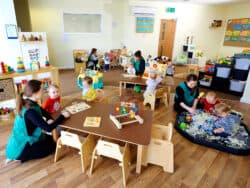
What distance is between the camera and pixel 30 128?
1871mm

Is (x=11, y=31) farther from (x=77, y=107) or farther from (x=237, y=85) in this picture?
(x=237, y=85)

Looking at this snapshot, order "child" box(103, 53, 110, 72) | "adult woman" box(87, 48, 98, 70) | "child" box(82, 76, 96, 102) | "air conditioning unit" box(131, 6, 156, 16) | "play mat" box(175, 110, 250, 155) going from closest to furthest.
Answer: "play mat" box(175, 110, 250, 155), "child" box(82, 76, 96, 102), "adult woman" box(87, 48, 98, 70), "child" box(103, 53, 110, 72), "air conditioning unit" box(131, 6, 156, 16)

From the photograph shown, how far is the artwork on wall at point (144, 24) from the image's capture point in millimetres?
6980

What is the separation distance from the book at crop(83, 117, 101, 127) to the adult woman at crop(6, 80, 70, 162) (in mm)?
238

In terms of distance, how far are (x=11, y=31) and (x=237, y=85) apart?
16.8 ft

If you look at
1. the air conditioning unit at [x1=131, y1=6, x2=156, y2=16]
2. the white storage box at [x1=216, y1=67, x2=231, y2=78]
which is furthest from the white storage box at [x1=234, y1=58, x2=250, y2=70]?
the air conditioning unit at [x1=131, y1=6, x2=156, y2=16]

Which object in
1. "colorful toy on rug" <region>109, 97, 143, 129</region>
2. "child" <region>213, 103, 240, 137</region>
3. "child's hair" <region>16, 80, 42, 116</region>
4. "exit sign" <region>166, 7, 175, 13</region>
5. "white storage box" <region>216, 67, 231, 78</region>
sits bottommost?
"child" <region>213, 103, 240, 137</region>

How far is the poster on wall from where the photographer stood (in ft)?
23.0

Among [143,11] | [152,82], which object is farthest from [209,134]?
[143,11]

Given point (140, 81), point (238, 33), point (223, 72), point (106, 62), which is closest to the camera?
point (140, 81)

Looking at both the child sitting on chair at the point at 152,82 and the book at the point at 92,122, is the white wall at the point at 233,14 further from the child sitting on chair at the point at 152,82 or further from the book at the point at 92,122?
the book at the point at 92,122

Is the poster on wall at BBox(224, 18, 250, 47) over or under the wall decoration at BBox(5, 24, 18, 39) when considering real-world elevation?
over

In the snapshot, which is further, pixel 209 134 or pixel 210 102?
pixel 210 102

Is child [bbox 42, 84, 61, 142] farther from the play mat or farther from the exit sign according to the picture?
the exit sign
